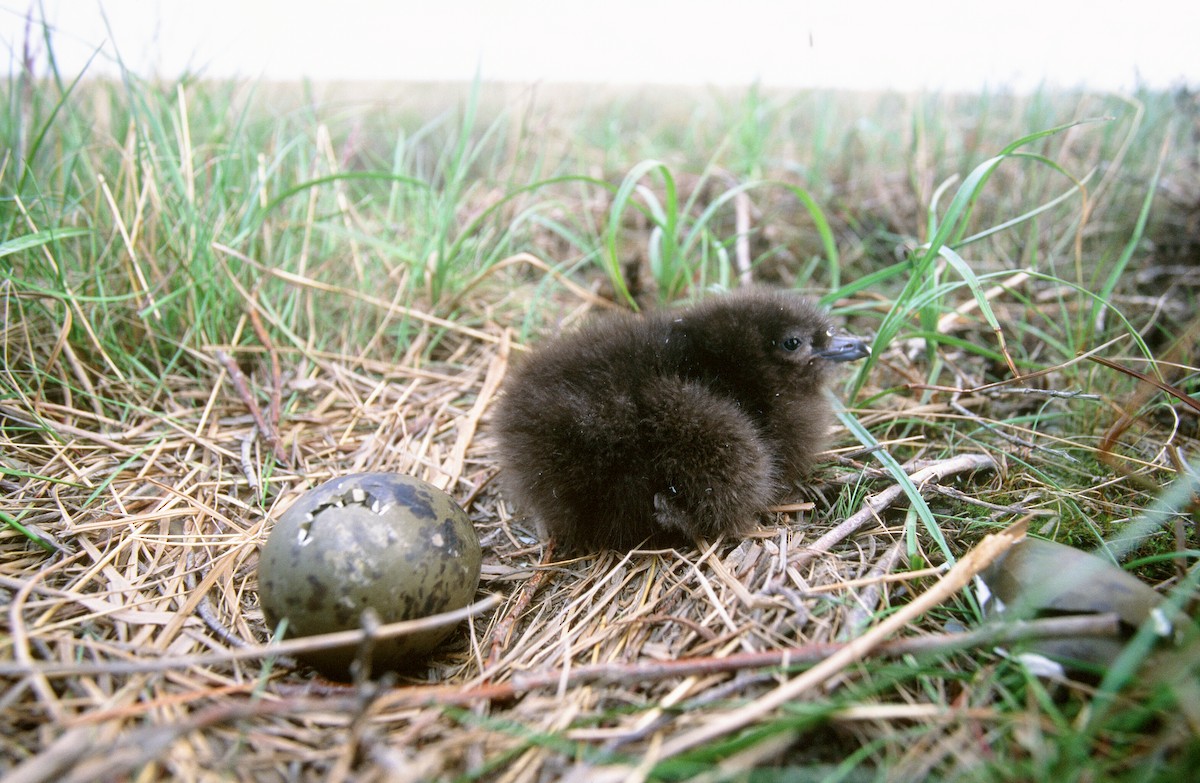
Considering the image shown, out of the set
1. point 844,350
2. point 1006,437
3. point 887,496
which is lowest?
point 887,496

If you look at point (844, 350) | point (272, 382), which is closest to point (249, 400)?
point (272, 382)

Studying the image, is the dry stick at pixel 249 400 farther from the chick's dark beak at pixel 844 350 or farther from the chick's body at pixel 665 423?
the chick's dark beak at pixel 844 350

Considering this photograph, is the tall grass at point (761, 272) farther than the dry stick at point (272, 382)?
No

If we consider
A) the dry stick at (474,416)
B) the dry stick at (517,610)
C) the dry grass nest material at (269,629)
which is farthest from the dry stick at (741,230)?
the dry stick at (517,610)

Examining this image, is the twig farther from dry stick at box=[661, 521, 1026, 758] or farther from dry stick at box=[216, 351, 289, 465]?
dry stick at box=[216, 351, 289, 465]

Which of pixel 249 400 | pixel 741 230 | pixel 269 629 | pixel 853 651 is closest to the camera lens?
pixel 853 651

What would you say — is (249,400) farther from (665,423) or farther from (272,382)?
(665,423)

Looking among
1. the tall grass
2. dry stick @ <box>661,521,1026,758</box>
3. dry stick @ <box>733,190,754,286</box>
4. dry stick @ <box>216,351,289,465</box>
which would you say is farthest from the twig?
dry stick @ <box>216,351,289,465</box>
